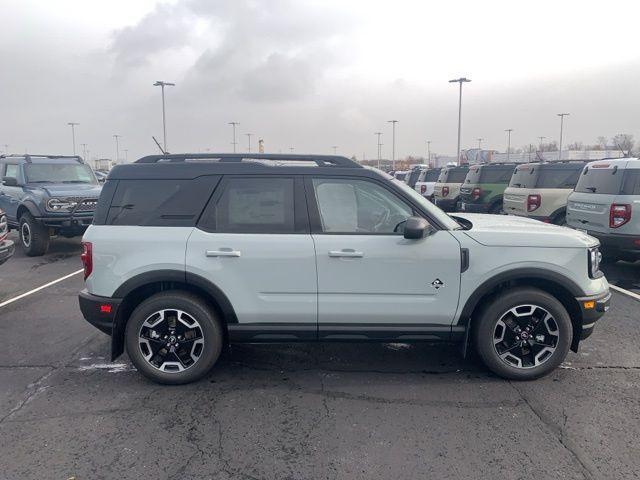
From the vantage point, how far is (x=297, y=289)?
4035mm

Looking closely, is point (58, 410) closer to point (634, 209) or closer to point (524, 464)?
point (524, 464)

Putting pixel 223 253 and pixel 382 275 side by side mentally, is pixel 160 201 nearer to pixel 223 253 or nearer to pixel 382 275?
pixel 223 253

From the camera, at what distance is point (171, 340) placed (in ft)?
13.5

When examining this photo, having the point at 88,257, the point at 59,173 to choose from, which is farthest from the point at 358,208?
the point at 59,173

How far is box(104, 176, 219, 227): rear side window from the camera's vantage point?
411 centimetres

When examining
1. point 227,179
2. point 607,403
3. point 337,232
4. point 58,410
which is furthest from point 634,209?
point 58,410

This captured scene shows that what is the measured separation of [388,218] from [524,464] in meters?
1.99

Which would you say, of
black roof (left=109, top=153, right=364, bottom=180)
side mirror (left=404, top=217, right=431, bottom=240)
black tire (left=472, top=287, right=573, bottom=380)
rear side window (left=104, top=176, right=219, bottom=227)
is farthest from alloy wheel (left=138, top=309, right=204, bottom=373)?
black tire (left=472, top=287, right=573, bottom=380)

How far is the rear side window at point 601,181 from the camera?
7.73 meters

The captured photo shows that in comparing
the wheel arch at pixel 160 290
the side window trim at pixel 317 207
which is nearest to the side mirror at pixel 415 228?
the side window trim at pixel 317 207

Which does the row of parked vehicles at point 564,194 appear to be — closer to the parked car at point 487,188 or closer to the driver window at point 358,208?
the parked car at point 487,188

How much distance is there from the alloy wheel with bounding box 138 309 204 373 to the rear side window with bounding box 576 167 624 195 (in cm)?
→ 678

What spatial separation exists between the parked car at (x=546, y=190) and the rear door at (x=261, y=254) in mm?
8771

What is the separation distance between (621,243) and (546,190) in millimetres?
4244
